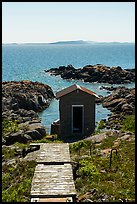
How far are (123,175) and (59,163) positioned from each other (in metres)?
2.27

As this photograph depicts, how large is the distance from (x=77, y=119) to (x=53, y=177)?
9202mm

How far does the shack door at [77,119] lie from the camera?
18.8m

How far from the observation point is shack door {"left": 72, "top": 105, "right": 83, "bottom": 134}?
61.7 ft

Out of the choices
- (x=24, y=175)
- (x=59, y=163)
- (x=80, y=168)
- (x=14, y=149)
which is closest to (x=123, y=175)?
(x=80, y=168)

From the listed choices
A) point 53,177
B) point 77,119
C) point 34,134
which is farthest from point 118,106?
point 53,177

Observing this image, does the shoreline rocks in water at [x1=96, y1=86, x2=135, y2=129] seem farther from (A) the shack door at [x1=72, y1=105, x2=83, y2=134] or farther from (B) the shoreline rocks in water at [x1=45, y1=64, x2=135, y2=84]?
(B) the shoreline rocks in water at [x1=45, y1=64, x2=135, y2=84]

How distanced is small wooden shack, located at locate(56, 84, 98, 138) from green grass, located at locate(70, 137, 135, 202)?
5.05 m

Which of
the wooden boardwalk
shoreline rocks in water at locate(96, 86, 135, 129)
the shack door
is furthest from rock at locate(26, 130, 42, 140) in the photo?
shoreline rocks in water at locate(96, 86, 135, 129)

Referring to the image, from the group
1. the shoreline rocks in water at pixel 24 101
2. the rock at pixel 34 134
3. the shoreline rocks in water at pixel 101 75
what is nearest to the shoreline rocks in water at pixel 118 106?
the shoreline rocks in water at pixel 24 101

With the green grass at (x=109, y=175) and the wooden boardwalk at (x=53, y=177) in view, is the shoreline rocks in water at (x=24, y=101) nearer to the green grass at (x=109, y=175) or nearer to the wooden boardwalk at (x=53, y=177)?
the wooden boardwalk at (x=53, y=177)

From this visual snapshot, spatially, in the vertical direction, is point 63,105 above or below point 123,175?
above

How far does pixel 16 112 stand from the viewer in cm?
3169

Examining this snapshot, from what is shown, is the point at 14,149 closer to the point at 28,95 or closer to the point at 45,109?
the point at 45,109

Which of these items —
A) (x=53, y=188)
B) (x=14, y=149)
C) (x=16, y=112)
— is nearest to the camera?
(x=53, y=188)
